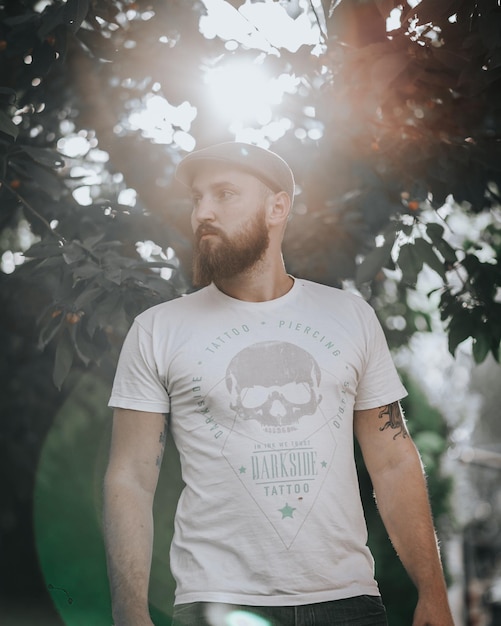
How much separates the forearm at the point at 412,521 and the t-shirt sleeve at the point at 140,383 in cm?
77

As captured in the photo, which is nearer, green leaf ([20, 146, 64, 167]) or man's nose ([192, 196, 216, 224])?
man's nose ([192, 196, 216, 224])

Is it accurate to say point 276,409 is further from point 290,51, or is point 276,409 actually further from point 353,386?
point 290,51

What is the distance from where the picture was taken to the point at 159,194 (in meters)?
4.66

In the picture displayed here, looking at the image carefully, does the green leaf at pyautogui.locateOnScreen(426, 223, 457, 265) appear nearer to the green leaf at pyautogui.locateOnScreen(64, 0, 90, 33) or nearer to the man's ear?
the man's ear

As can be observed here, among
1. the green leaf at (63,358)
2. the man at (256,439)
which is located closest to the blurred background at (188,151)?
the green leaf at (63,358)

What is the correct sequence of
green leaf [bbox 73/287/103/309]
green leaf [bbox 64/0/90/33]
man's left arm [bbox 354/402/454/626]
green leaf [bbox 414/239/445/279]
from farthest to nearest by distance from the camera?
green leaf [bbox 414/239/445/279]
green leaf [bbox 73/287/103/309]
green leaf [bbox 64/0/90/33]
man's left arm [bbox 354/402/454/626]

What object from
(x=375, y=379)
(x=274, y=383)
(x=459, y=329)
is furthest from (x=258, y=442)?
(x=459, y=329)

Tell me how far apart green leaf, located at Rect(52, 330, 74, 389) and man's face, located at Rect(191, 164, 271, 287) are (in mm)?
808

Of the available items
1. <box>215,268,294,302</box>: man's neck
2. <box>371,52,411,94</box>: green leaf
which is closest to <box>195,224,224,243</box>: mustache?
<box>215,268,294,302</box>: man's neck

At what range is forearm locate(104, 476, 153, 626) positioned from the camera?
2.39 meters

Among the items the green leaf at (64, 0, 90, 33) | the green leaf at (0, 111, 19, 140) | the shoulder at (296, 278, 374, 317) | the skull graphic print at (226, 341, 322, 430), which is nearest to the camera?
the skull graphic print at (226, 341, 322, 430)

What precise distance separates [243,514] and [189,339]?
1.82 ft

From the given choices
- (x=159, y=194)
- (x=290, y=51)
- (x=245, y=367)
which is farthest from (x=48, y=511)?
(x=245, y=367)

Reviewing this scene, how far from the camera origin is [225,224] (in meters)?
2.73
